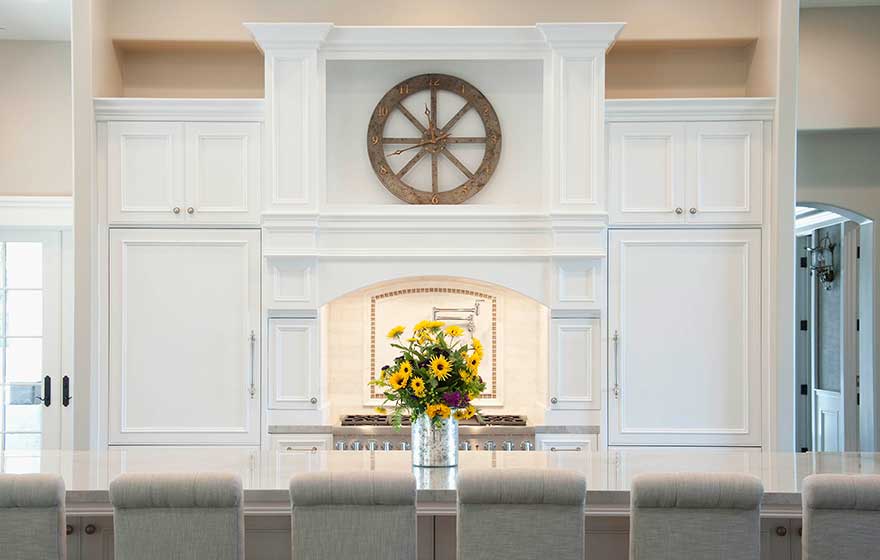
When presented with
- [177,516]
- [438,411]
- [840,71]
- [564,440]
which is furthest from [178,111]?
[840,71]

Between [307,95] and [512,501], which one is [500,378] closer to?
[307,95]

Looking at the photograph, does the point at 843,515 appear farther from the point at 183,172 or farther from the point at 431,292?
the point at 183,172

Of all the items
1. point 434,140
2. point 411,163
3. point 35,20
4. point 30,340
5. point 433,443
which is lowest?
point 433,443

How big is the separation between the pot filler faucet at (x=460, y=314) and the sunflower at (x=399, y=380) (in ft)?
6.81

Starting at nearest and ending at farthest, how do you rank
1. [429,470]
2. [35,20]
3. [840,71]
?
[429,470]
[35,20]
[840,71]

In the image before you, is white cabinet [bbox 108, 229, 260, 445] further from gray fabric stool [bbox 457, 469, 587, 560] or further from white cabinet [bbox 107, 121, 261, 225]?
gray fabric stool [bbox 457, 469, 587, 560]

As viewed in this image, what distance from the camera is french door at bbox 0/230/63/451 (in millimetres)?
5535

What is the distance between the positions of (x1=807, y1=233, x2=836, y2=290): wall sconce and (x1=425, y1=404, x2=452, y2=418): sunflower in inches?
206

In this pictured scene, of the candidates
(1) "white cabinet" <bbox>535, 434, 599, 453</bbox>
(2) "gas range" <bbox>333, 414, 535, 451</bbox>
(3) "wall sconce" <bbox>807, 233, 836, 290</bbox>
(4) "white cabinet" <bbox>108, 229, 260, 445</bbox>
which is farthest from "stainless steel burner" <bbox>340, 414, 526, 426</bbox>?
(3) "wall sconce" <bbox>807, 233, 836, 290</bbox>

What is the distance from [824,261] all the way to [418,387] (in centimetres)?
550

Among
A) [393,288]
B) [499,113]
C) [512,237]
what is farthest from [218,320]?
[499,113]

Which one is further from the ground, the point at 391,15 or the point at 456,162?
the point at 391,15

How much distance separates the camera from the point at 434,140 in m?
4.73

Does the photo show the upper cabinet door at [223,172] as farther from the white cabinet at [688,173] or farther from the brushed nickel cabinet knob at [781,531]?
the brushed nickel cabinet knob at [781,531]
